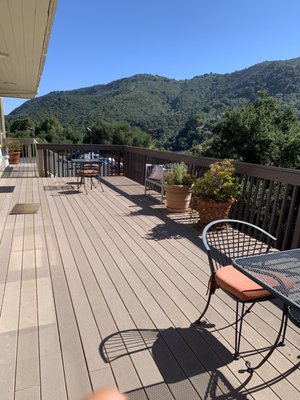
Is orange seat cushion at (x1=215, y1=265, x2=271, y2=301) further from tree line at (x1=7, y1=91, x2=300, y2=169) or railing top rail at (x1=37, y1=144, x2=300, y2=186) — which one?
tree line at (x1=7, y1=91, x2=300, y2=169)

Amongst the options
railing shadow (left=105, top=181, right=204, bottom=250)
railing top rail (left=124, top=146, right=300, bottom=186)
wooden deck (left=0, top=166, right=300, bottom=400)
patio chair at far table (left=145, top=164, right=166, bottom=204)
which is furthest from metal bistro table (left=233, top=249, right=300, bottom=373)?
patio chair at far table (left=145, top=164, right=166, bottom=204)

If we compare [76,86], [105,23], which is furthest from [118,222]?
[76,86]

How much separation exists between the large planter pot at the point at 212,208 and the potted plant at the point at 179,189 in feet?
2.35

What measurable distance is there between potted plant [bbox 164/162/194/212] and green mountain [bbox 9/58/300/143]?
3506 centimetres

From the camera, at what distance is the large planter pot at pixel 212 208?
364 cm

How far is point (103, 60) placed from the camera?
28.3m

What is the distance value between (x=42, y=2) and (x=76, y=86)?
2423 inches

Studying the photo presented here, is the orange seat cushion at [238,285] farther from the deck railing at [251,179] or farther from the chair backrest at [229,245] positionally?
the deck railing at [251,179]

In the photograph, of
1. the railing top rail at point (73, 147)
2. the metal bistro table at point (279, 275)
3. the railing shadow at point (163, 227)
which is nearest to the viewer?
the metal bistro table at point (279, 275)

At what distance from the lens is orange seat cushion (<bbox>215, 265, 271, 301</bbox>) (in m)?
1.54

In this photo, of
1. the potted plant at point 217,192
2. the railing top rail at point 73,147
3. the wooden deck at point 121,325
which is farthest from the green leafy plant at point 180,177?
the railing top rail at point 73,147

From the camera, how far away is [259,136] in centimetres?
1798

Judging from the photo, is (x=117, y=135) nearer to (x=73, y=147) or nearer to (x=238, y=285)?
(x=73, y=147)

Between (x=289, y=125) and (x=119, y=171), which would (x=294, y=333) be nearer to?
(x=119, y=171)
